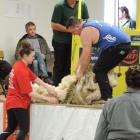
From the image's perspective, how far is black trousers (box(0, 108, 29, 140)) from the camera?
5.10m

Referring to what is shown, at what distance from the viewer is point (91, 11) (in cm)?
976

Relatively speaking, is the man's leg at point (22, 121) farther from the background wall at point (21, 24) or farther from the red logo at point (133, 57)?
the background wall at point (21, 24)

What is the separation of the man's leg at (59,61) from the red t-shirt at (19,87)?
1.27 meters

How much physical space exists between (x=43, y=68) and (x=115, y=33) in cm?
329

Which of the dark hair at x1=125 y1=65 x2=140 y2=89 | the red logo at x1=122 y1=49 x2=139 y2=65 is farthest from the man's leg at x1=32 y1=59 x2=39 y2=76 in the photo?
the dark hair at x1=125 y1=65 x2=140 y2=89

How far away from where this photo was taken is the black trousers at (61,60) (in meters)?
6.38

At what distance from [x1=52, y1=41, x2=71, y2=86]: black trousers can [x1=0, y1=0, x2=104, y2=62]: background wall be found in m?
2.43

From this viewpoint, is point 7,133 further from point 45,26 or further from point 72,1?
point 45,26

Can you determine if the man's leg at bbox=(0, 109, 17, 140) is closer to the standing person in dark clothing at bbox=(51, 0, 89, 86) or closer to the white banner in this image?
the white banner

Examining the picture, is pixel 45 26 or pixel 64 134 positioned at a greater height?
pixel 45 26

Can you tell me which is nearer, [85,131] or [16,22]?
[85,131]

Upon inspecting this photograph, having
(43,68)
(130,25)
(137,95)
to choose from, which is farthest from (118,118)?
(43,68)

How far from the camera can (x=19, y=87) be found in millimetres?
5090

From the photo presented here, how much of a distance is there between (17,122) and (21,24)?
160 inches
